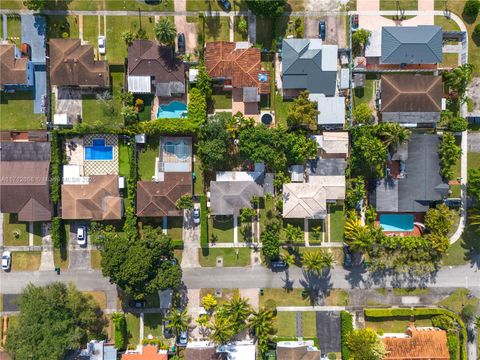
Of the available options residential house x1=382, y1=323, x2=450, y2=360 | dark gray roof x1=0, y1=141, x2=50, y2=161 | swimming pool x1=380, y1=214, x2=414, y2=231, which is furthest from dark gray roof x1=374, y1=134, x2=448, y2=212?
dark gray roof x1=0, y1=141, x2=50, y2=161

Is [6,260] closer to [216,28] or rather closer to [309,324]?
[309,324]

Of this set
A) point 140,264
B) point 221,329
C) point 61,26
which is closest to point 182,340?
point 221,329

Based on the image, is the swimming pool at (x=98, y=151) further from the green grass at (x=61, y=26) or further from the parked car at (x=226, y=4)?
the parked car at (x=226, y=4)

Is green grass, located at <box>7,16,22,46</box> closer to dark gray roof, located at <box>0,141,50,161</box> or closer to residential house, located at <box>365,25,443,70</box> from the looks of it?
dark gray roof, located at <box>0,141,50,161</box>

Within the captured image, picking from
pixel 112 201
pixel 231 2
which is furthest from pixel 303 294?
pixel 231 2

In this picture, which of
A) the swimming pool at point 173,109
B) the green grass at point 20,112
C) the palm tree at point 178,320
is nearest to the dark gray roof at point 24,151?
the green grass at point 20,112

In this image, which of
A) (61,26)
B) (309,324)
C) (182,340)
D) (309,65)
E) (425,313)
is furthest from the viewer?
(309,324)

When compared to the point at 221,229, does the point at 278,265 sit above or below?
below
